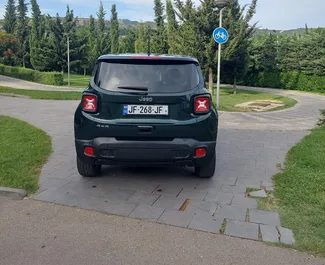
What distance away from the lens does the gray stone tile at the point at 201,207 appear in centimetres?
359

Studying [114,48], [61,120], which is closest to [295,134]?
[61,120]

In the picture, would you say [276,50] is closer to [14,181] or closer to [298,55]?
[298,55]

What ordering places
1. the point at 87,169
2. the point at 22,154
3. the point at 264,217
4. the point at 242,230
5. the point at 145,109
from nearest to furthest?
1. the point at 242,230
2. the point at 264,217
3. the point at 145,109
4. the point at 87,169
5. the point at 22,154

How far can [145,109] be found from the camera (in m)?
3.81

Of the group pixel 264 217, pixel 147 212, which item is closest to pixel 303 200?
pixel 264 217

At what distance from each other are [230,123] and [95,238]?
7294mm

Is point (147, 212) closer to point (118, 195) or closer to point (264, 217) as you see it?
point (118, 195)

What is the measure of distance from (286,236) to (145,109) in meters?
1.95

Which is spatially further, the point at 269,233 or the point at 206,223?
the point at 206,223

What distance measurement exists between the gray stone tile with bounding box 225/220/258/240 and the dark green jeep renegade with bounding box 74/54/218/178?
0.92 metres

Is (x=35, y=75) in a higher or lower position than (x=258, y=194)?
higher

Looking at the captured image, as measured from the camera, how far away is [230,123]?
972cm

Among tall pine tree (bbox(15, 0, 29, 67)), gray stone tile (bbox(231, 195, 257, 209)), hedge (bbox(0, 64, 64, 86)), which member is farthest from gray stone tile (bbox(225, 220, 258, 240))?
tall pine tree (bbox(15, 0, 29, 67))

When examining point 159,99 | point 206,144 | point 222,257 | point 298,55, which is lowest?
point 222,257
